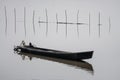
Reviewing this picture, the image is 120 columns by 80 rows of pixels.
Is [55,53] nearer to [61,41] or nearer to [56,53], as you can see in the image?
[56,53]

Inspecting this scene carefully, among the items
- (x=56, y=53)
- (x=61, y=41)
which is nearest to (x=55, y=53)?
(x=56, y=53)

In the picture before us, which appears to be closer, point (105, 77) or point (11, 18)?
point (105, 77)

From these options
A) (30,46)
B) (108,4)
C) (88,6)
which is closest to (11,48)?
(30,46)

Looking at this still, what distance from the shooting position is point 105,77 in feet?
5.23

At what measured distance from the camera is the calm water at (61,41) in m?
1.59

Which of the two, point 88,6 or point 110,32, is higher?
point 88,6

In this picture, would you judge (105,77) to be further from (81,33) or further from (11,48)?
(11,48)

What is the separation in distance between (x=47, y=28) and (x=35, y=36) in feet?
0.40

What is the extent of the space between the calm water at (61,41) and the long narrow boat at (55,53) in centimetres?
4

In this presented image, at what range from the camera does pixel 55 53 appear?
1608 millimetres

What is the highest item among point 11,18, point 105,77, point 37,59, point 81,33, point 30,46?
point 11,18

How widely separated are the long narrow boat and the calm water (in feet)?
0.13

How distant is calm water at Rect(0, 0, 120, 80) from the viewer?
5.22 ft

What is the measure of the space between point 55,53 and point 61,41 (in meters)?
0.12
